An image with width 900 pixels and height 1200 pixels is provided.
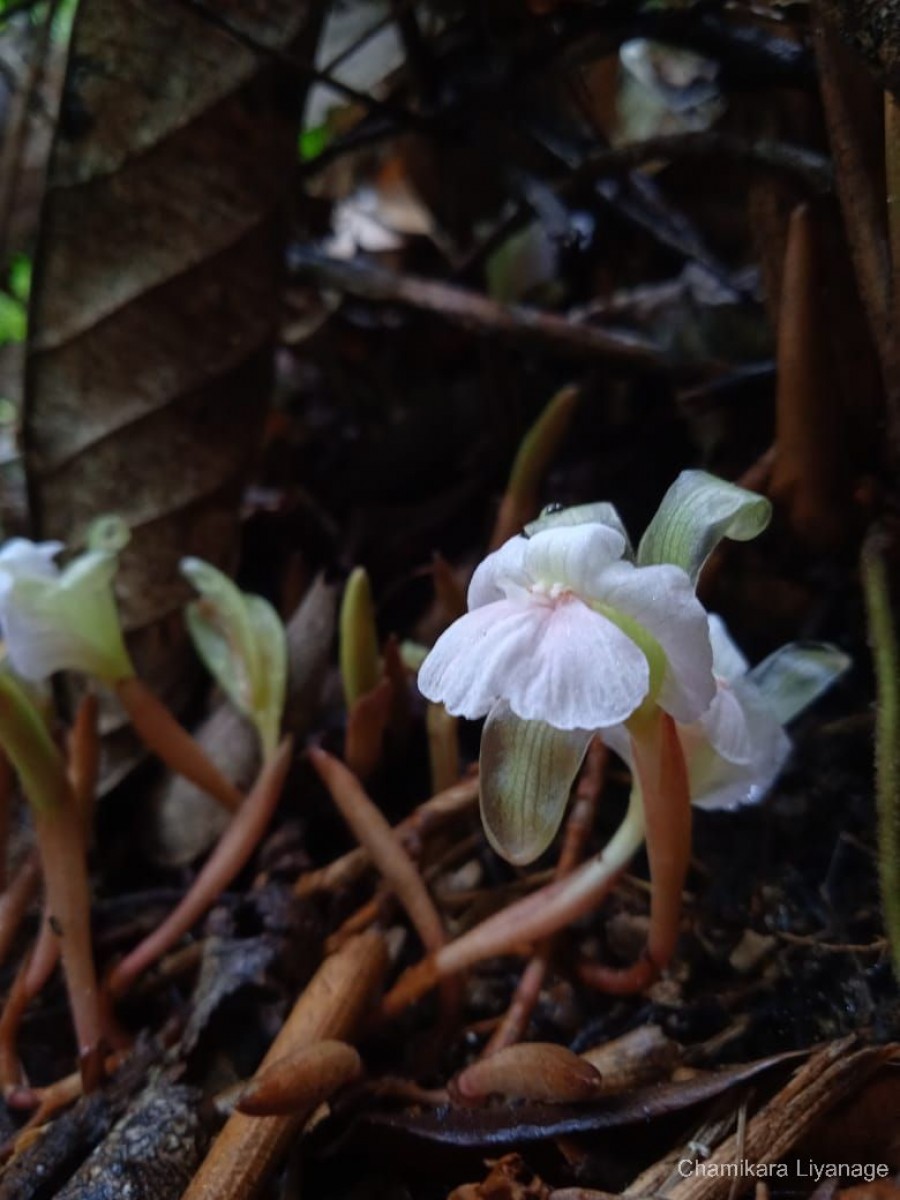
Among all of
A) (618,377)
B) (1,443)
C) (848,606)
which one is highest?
(1,443)

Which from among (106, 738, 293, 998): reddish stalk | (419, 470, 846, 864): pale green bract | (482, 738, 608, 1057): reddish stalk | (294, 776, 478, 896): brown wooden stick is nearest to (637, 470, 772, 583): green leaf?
(419, 470, 846, 864): pale green bract

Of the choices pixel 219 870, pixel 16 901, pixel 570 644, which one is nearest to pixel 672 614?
pixel 570 644

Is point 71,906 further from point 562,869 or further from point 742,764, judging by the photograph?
point 742,764

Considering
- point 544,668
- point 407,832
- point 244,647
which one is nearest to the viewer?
point 544,668

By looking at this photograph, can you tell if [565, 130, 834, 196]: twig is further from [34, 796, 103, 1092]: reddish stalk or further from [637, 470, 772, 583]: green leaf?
[34, 796, 103, 1092]: reddish stalk

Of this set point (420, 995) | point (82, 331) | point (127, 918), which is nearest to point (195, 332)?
point (82, 331)

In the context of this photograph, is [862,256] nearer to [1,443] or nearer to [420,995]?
[420,995]
